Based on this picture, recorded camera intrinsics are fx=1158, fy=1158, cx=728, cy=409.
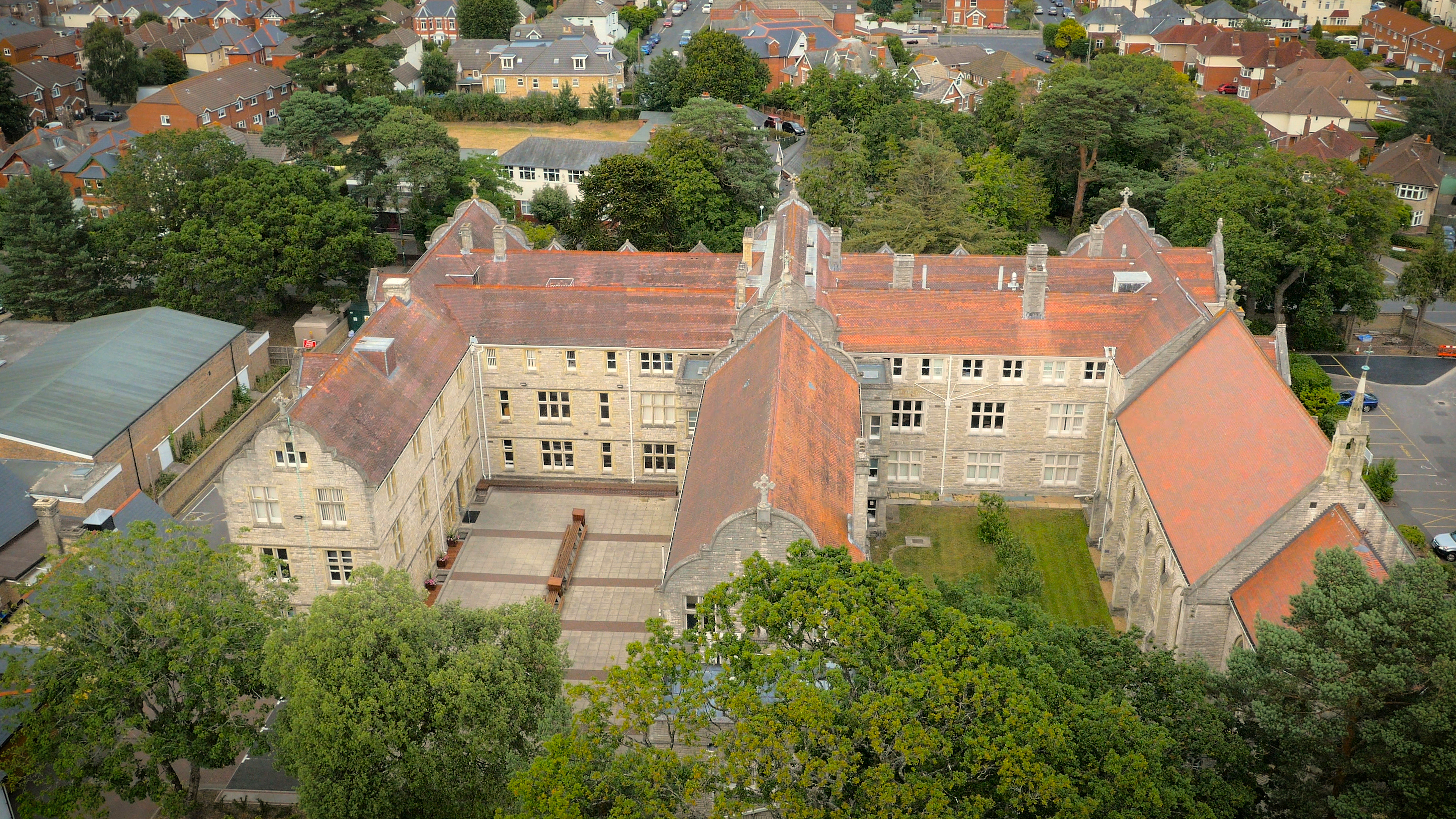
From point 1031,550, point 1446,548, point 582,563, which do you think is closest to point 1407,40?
point 1446,548

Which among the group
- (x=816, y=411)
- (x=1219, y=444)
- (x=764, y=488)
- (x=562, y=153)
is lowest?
(x=562, y=153)

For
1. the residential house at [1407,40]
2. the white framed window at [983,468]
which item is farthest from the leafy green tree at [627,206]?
the residential house at [1407,40]

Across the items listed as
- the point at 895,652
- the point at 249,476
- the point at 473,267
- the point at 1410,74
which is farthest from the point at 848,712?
the point at 1410,74

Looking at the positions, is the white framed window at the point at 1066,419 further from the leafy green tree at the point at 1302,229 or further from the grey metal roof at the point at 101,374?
the grey metal roof at the point at 101,374

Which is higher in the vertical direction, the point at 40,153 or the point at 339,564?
the point at 40,153

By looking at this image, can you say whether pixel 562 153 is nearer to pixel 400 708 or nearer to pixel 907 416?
pixel 907 416

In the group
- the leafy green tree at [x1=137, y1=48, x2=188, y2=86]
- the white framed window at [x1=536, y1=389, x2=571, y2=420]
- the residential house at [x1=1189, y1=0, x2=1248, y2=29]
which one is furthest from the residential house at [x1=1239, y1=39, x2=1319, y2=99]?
the leafy green tree at [x1=137, y1=48, x2=188, y2=86]

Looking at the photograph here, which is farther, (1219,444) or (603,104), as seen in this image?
(603,104)
